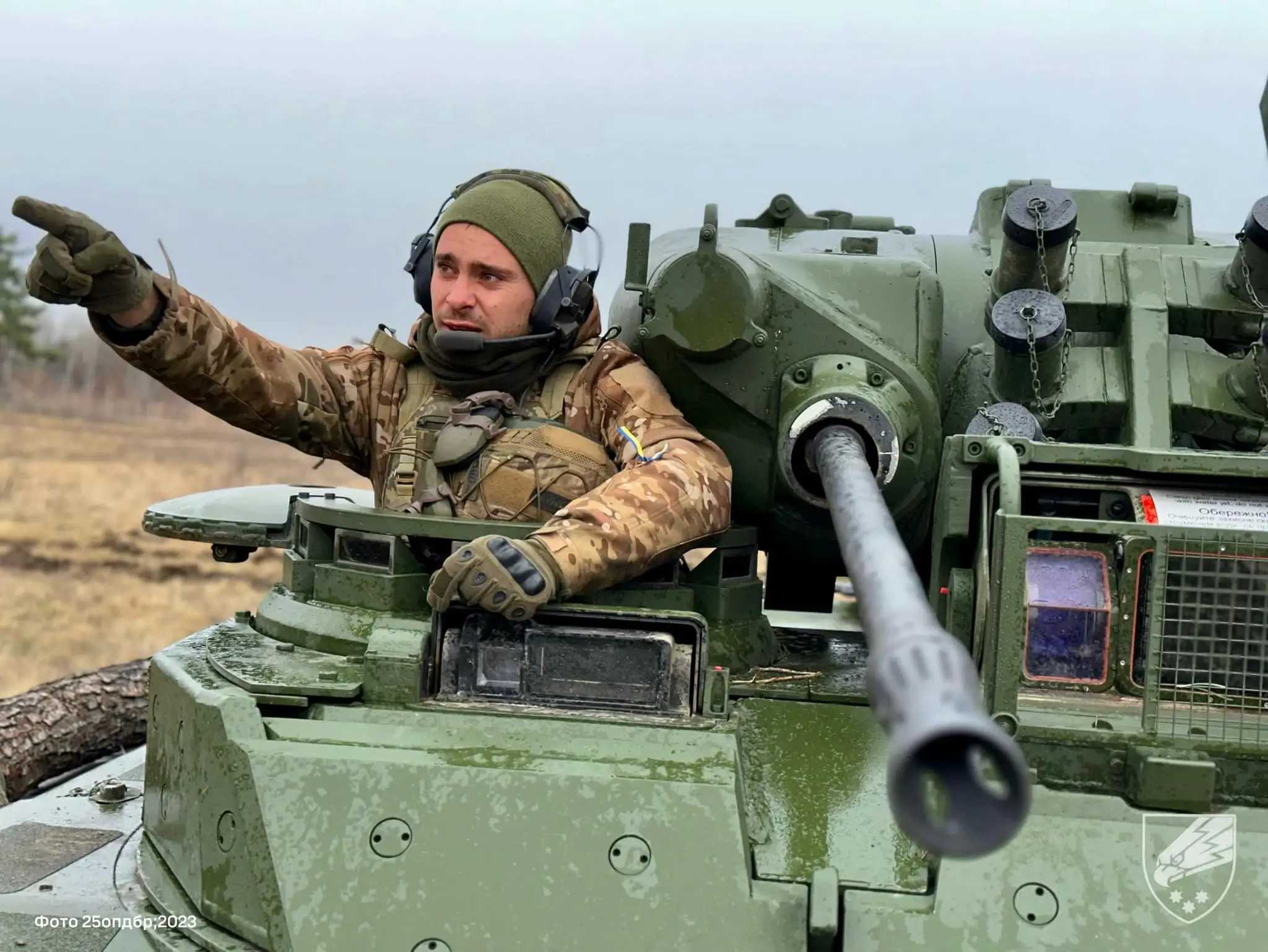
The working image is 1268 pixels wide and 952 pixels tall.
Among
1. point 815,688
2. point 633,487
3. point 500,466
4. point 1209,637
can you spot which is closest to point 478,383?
point 500,466

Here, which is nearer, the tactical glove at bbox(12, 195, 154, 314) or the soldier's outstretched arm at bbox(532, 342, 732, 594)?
the soldier's outstretched arm at bbox(532, 342, 732, 594)

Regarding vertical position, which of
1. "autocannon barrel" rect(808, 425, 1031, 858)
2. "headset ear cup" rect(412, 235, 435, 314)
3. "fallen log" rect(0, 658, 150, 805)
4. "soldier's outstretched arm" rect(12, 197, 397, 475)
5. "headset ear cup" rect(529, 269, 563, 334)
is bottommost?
"fallen log" rect(0, 658, 150, 805)

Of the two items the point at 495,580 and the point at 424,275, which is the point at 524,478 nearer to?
the point at 495,580

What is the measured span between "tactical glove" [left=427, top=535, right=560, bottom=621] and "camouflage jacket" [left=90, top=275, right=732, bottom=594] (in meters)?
0.13

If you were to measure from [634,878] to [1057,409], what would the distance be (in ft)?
8.00

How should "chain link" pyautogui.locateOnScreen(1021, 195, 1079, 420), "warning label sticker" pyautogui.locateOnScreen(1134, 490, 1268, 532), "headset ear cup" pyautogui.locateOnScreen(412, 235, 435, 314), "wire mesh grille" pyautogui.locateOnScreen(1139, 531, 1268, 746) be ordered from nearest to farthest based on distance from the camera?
"wire mesh grille" pyautogui.locateOnScreen(1139, 531, 1268, 746)
"warning label sticker" pyautogui.locateOnScreen(1134, 490, 1268, 532)
"chain link" pyautogui.locateOnScreen(1021, 195, 1079, 420)
"headset ear cup" pyautogui.locateOnScreen(412, 235, 435, 314)

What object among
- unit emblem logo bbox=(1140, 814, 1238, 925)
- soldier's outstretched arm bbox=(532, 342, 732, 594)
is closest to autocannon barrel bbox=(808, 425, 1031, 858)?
unit emblem logo bbox=(1140, 814, 1238, 925)

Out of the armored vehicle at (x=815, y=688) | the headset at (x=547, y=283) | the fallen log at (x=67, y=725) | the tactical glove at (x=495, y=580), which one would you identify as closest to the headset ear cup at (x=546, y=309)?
the headset at (x=547, y=283)

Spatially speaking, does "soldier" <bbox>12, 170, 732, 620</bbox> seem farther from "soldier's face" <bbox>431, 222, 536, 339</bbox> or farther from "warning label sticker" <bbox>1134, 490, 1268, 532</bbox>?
"warning label sticker" <bbox>1134, 490, 1268, 532</bbox>

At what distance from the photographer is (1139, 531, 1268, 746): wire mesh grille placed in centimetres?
384

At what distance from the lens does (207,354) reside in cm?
513

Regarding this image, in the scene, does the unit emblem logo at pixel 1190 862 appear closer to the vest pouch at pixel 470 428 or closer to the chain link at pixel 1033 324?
the chain link at pixel 1033 324

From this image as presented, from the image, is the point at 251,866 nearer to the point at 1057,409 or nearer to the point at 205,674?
the point at 205,674

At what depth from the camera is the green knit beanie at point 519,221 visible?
5.33 m
